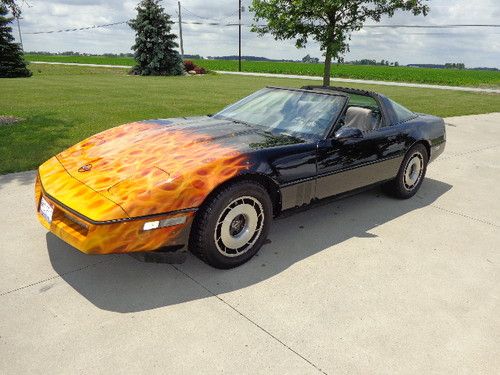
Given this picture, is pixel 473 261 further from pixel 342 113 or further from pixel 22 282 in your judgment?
pixel 22 282

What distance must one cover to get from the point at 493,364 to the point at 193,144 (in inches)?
95.3

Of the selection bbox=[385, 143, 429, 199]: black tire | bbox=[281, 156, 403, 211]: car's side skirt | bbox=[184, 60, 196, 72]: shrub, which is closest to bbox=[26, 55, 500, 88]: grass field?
bbox=[184, 60, 196, 72]: shrub

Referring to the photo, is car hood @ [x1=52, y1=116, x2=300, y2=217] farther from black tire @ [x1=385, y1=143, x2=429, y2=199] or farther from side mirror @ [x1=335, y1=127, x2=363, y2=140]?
black tire @ [x1=385, y1=143, x2=429, y2=199]

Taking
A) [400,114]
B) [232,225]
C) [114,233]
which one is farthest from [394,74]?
[114,233]

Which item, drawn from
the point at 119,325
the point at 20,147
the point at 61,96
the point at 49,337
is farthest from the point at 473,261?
the point at 61,96

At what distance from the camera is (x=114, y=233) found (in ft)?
7.79

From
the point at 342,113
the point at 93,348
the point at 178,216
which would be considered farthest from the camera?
the point at 342,113

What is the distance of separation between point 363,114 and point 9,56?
1235 inches

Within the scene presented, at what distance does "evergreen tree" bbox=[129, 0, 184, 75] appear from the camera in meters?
33.9

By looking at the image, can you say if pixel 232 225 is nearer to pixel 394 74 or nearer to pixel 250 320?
pixel 250 320

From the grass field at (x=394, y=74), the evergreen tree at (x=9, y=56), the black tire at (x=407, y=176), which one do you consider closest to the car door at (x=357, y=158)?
the black tire at (x=407, y=176)

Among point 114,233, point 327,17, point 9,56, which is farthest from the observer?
point 9,56

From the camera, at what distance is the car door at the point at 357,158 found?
Result: 3.43 metres

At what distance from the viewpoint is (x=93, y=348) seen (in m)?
2.10
